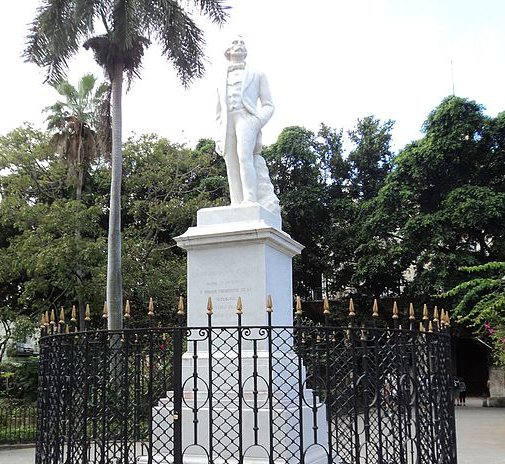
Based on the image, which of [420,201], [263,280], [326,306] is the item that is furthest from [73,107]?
[326,306]

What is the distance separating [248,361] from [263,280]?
37.8 inches

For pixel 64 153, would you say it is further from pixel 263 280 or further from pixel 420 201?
pixel 263 280

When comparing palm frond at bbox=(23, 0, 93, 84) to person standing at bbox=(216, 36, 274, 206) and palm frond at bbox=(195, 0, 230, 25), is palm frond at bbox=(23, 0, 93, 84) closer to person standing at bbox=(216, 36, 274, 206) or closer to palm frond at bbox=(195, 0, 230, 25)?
palm frond at bbox=(195, 0, 230, 25)

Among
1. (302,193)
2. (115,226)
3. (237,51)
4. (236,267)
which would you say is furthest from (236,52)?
(302,193)

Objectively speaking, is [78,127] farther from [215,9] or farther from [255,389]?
[255,389]

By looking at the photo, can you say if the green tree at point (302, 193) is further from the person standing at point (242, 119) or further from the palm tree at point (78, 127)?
the person standing at point (242, 119)

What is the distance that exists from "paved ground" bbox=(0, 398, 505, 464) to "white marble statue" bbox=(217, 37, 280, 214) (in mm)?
6948

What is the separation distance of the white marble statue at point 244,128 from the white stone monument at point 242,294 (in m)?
0.01

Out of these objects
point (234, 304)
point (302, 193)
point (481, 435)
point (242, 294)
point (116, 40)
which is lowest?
point (481, 435)

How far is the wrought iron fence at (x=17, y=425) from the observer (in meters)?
14.9

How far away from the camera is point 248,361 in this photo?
683 cm

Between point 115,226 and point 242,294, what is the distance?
11.4m

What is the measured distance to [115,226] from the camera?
17859 millimetres

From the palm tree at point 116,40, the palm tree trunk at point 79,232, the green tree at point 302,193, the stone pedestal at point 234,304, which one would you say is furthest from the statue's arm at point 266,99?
the green tree at point 302,193
